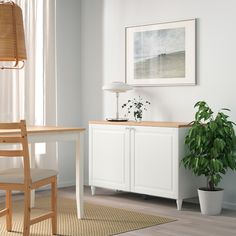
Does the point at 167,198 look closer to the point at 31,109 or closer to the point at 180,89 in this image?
the point at 180,89

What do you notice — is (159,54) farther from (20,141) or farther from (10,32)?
(20,141)

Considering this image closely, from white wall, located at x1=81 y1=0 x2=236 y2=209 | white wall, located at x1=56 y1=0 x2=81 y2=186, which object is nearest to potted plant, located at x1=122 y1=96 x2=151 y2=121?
white wall, located at x1=81 y1=0 x2=236 y2=209

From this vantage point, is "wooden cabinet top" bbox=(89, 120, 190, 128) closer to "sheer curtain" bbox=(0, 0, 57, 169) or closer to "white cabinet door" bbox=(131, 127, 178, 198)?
"white cabinet door" bbox=(131, 127, 178, 198)

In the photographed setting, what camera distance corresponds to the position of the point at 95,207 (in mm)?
5449

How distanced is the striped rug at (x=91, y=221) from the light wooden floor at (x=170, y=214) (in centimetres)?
16

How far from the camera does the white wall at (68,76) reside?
6.79 meters

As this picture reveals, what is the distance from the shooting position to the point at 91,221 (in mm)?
4855

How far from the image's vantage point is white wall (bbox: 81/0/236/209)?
543 centimetres

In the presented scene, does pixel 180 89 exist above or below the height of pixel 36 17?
below

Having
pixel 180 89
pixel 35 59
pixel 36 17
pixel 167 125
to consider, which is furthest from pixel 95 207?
pixel 36 17

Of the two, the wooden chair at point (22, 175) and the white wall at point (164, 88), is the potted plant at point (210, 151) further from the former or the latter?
the wooden chair at point (22, 175)

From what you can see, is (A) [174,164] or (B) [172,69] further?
(B) [172,69]

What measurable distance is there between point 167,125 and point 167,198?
951mm

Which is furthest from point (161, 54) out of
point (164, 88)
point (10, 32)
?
point (10, 32)
